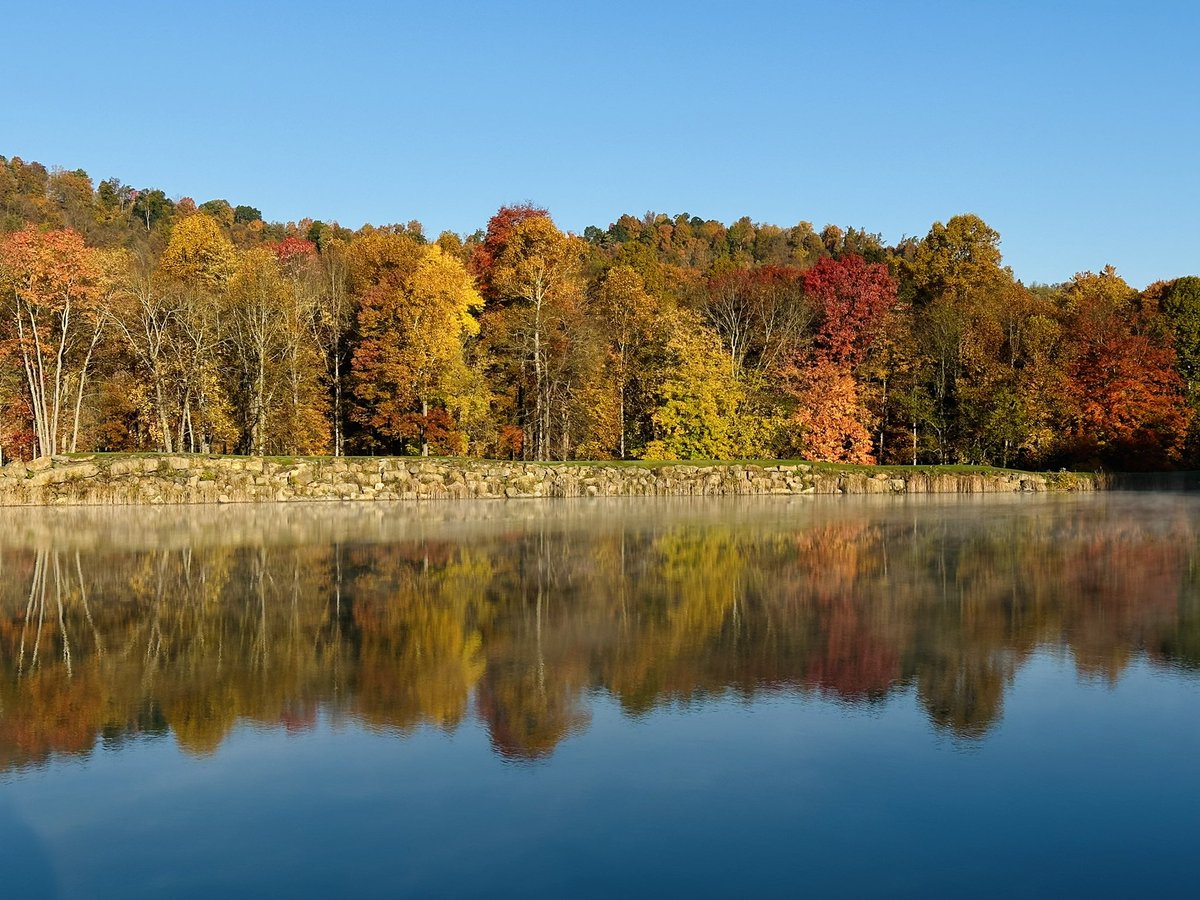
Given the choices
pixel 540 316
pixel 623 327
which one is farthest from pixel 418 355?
pixel 623 327

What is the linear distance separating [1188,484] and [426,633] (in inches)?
1649

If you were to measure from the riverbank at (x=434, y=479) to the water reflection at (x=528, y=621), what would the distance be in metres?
7.95

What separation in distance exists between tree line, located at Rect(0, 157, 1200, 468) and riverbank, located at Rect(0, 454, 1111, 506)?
15.1 feet

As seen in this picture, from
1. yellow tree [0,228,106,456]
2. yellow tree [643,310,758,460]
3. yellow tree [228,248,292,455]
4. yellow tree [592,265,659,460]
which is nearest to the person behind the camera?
yellow tree [0,228,106,456]

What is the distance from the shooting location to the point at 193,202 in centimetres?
→ 10356

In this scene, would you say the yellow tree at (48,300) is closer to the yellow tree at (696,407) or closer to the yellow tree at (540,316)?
the yellow tree at (540,316)

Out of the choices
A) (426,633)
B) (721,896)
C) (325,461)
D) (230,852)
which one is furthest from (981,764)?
(325,461)

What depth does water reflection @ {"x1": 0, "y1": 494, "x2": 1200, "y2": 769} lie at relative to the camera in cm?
902

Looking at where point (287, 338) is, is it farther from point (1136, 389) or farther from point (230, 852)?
point (230, 852)

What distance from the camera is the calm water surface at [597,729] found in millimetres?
5844

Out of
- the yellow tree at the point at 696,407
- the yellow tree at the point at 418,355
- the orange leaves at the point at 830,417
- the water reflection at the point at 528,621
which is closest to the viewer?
the water reflection at the point at 528,621

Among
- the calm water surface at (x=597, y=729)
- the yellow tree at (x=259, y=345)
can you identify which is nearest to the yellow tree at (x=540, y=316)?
the yellow tree at (x=259, y=345)

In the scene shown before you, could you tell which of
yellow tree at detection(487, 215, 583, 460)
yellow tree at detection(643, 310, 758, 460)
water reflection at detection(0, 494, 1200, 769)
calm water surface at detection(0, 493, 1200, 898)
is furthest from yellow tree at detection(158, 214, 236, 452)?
calm water surface at detection(0, 493, 1200, 898)

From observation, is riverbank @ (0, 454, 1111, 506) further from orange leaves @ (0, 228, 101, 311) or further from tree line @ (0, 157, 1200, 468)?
orange leaves @ (0, 228, 101, 311)
